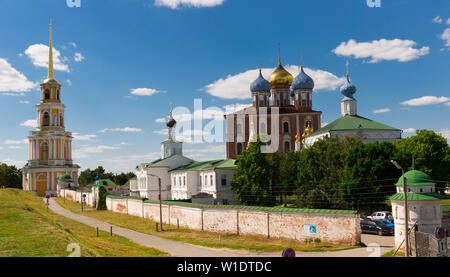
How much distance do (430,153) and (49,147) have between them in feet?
256

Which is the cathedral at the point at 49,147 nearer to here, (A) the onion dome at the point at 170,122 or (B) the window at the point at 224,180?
(A) the onion dome at the point at 170,122

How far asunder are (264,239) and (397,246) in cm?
981

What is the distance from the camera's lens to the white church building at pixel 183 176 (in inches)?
2041

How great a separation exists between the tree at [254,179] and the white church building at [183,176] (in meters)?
3.61

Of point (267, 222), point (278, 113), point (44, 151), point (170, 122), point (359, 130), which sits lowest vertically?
point (267, 222)

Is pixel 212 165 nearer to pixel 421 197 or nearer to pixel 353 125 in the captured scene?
pixel 353 125

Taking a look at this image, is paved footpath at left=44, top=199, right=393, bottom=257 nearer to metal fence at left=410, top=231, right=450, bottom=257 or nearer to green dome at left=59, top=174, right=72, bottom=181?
metal fence at left=410, top=231, right=450, bottom=257

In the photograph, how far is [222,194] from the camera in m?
51.8

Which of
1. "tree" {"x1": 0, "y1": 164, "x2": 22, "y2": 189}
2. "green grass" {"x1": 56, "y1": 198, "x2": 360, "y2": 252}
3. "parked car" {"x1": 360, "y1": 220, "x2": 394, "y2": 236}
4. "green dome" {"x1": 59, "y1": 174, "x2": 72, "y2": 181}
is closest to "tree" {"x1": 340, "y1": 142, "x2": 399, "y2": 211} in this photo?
"parked car" {"x1": 360, "y1": 220, "x2": 394, "y2": 236}

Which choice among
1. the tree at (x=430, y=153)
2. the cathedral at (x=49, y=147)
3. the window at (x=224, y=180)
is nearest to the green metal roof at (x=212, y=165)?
the window at (x=224, y=180)

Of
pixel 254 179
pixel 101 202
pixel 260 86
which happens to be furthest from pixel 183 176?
pixel 260 86

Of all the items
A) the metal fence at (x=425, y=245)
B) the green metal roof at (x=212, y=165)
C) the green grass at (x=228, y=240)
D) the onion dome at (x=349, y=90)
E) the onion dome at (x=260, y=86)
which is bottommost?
the green grass at (x=228, y=240)

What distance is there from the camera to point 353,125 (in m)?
58.2
